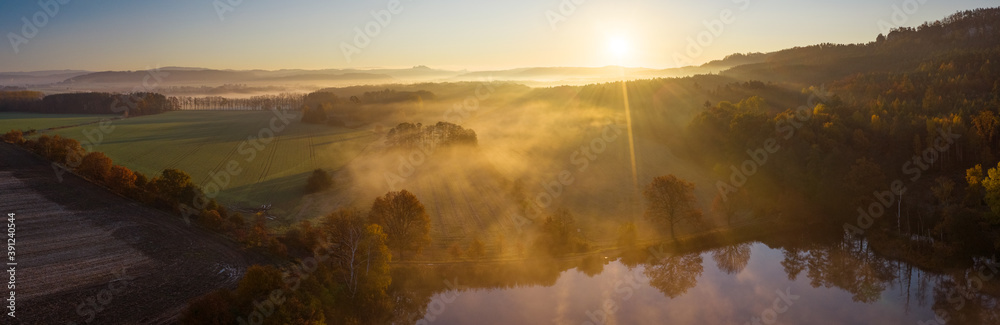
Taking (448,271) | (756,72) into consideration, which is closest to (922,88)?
(756,72)

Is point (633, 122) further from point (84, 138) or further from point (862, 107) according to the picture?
point (84, 138)

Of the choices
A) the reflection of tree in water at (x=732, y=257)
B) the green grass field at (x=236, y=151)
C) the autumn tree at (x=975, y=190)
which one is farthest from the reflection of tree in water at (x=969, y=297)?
the green grass field at (x=236, y=151)

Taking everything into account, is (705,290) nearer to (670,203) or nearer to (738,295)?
(738,295)
